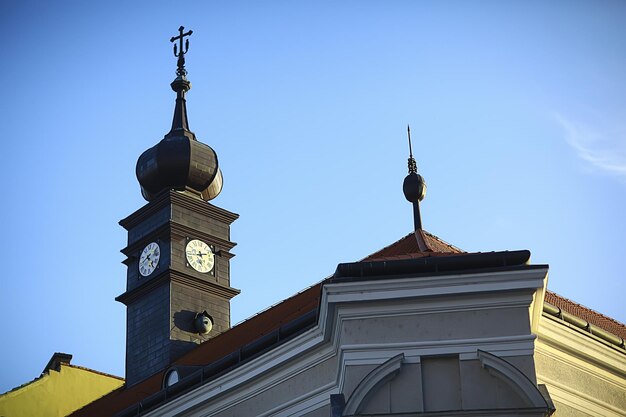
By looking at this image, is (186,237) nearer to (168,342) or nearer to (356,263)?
(168,342)

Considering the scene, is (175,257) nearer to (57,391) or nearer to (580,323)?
(57,391)

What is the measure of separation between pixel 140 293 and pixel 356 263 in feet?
54.8

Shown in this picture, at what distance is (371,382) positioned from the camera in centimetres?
1797

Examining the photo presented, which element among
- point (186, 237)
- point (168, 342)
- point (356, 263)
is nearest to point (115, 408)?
point (168, 342)

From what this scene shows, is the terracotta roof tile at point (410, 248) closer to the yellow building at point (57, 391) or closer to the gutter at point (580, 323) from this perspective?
the gutter at point (580, 323)

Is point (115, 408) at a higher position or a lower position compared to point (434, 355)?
higher

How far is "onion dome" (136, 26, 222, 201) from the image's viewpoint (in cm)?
3534

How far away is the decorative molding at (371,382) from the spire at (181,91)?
763 inches

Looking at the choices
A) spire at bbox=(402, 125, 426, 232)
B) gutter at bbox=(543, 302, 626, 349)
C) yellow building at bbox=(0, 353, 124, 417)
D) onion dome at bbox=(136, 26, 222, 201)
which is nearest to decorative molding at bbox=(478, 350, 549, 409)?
gutter at bbox=(543, 302, 626, 349)

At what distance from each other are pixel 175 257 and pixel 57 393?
7107 mm

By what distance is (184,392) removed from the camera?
2312cm

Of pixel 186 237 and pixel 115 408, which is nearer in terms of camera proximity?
pixel 115 408

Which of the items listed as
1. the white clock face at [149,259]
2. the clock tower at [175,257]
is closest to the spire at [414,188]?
A: the clock tower at [175,257]

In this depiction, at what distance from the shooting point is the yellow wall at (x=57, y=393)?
3666 centimetres
